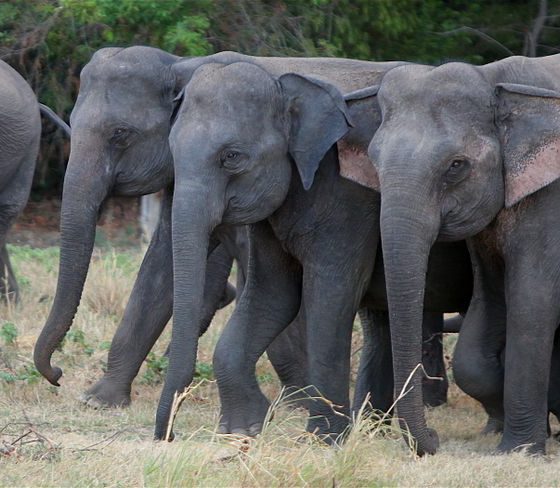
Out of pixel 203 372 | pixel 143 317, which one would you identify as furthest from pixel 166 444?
pixel 203 372

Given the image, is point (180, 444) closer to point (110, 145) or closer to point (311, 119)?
point (311, 119)

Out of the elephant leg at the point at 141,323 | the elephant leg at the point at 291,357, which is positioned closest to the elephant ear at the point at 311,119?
the elephant leg at the point at 141,323

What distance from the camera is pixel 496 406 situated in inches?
302

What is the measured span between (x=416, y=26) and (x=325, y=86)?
16.5ft

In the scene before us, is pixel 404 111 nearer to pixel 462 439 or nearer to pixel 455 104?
pixel 455 104

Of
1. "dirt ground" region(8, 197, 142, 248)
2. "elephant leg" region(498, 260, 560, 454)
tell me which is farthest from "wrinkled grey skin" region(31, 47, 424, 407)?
"dirt ground" region(8, 197, 142, 248)

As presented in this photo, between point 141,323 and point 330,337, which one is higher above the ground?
point 330,337

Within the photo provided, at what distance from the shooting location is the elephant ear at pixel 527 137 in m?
7.09

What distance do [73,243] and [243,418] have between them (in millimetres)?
1260

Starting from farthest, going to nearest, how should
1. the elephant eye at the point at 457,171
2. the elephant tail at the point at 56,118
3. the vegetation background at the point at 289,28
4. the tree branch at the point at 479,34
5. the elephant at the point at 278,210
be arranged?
the tree branch at the point at 479,34 < the vegetation background at the point at 289,28 < the elephant tail at the point at 56,118 < the elephant at the point at 278,210 < the elephant eye at the point at 457,171

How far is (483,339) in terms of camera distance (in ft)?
24.8

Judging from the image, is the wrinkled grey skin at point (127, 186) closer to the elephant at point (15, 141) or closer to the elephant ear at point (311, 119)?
the elephant ear at point (311, 119)

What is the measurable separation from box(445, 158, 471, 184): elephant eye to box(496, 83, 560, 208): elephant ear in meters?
0.23

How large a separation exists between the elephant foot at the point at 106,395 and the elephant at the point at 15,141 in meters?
2.29
